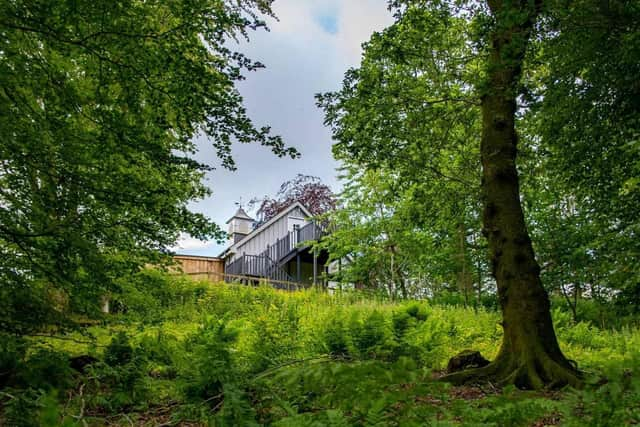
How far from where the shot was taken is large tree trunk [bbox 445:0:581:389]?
3658 mm

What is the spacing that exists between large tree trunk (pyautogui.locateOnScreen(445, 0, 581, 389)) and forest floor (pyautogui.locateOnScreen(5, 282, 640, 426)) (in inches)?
11.1

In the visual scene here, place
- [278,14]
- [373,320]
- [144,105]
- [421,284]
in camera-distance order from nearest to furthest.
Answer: [144,105]
[278,14]
[373,320]
[421,284]

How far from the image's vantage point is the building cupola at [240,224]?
79.7ft

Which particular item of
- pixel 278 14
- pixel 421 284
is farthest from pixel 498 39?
pixel 421 284

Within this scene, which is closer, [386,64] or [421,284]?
[386,64]

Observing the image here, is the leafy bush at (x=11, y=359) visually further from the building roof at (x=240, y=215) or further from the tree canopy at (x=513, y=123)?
the building roof at (x=240, y=215)

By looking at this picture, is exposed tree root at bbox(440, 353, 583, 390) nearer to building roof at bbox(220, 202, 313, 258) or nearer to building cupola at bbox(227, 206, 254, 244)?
building roof at bbox(220, 202, 313, 258)

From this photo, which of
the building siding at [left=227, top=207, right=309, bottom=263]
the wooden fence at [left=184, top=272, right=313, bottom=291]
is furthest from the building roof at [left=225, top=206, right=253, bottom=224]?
the wooden fence at [left=184, top=272, right=313, bottom=291]

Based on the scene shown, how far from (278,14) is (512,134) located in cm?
259

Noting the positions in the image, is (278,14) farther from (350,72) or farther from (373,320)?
(373,320)

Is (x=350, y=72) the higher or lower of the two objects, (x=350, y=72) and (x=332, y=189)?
the lower

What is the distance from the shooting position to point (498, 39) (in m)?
4.41

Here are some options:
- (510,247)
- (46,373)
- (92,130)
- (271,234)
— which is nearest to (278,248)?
(271,234)

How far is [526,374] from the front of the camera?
3.68 metres
